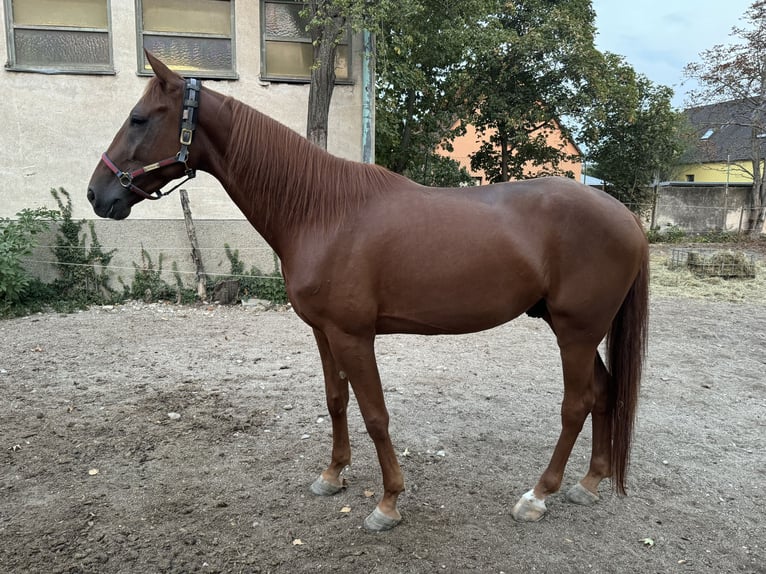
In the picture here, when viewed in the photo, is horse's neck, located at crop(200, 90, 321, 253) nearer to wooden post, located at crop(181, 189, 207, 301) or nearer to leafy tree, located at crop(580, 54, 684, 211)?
wooden post, located at crop(181, 189, 207, 301)

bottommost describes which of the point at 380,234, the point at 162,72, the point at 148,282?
the point at 148,282

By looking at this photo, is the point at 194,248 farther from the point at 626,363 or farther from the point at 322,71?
the point at 626,363

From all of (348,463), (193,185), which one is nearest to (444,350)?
(348,463)

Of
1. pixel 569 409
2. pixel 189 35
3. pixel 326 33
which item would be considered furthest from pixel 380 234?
pixel 189 35

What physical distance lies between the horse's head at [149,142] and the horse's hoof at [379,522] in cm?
188

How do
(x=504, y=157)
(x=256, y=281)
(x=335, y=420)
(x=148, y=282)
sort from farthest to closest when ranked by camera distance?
1. (x=504, y=157)
2. (x=256, y=281)
3. (x=148, y=282)
4. (x=335, y=420)

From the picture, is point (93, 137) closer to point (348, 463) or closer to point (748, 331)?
point (348, 463)

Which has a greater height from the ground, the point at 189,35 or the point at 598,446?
the point at 189,35

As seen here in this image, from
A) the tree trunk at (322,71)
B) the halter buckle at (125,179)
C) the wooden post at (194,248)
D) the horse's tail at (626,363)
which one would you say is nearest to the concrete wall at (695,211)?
the tree trunk at (322,71)

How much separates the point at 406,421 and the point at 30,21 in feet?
25.9

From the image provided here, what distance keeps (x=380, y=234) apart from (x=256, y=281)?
5.99m

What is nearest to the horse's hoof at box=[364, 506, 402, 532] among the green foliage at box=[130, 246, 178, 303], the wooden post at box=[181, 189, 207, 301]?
the wooden post at box=[181, 189, 207, 301]

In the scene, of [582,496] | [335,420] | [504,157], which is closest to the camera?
[582,496]

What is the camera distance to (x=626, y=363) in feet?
8.71
